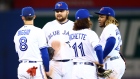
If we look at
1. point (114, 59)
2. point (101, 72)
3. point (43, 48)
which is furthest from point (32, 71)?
point (114, 59)

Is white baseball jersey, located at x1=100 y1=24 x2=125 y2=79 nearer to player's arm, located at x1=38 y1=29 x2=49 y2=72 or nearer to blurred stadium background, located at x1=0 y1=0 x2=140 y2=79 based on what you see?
player's arm, located at x1=38 y1=29 x2=49 y2=72

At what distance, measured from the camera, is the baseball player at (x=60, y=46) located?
11906 millimetres

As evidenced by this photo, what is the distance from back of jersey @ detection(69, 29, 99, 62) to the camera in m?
10.9

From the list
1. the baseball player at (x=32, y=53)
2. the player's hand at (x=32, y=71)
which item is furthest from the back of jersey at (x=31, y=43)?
the player's hand at (x=32, y=71)

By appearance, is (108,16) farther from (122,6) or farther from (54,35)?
(122,6)

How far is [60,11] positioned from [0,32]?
693 cm

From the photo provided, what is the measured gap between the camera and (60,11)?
11984 mm

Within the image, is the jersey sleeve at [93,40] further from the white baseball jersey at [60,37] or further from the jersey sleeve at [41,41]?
the white baseball jersey at [60,37]

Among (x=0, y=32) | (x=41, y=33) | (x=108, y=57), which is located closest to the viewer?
(x=41, y=33)

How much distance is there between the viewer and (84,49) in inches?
431

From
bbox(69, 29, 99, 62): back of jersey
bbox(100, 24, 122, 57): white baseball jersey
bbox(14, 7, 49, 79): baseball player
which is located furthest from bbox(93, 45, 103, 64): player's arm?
bbox(14, 7, 49, 79): baseball player

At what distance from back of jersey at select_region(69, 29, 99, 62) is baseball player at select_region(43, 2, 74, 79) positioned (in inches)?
33.5

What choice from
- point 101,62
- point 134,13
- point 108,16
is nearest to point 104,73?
point 101,62

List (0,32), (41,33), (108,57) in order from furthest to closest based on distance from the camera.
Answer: (0,32), (108,57), (41,33)
